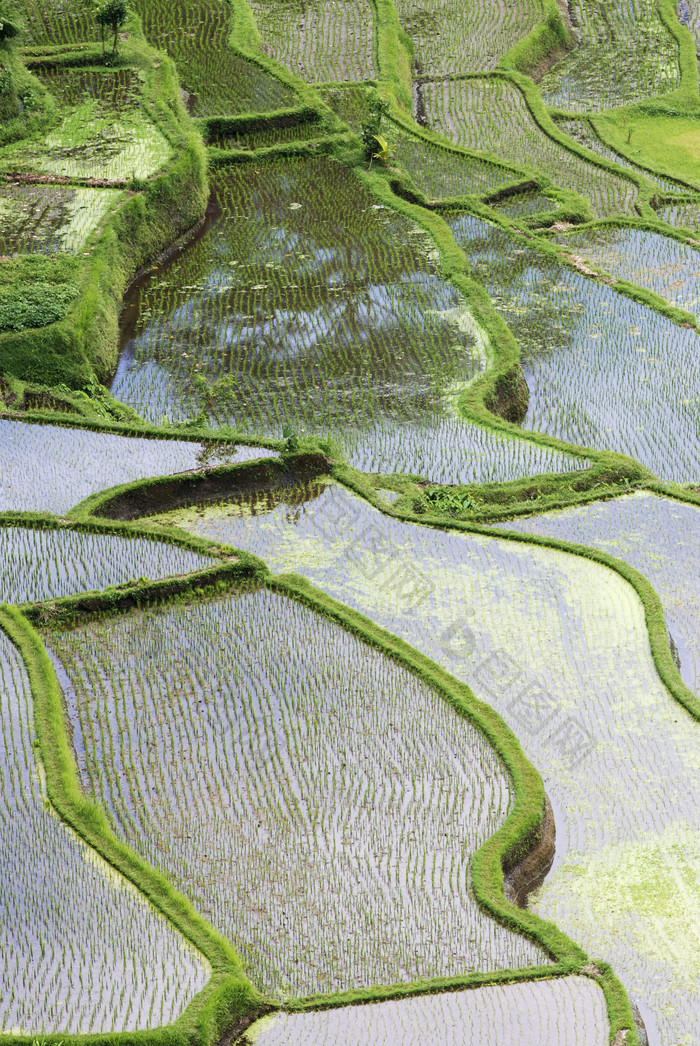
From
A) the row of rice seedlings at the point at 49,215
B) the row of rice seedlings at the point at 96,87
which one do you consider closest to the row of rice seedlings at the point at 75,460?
the row of rice seedlings at the point at 49,215

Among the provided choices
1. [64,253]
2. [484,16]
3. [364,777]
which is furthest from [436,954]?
[484,16]

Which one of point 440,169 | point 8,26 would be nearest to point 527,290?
point 440,169

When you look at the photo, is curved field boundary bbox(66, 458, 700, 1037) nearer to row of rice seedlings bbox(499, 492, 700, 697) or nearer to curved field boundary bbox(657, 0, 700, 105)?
row of rice seedlings bbox(499, 492, 700, 697)

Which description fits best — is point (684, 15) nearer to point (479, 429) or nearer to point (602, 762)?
point (479, 429)

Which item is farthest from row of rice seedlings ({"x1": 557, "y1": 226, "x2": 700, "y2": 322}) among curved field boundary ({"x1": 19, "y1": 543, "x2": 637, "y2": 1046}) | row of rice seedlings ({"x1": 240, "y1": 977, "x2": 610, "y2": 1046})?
row of rice seedlings ({"x1": 240, "y1": 977, "x2": 610, "y2": 1046})

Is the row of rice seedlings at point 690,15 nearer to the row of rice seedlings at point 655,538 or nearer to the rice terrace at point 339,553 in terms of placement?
the rice terrace at point 339,553
